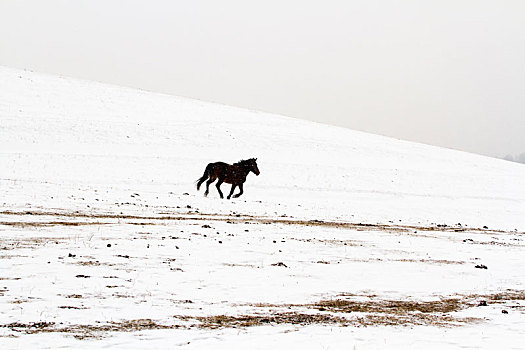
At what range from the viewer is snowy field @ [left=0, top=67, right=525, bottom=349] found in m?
6.85

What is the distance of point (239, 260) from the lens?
41.2 ft

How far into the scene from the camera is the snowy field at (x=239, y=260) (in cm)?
685

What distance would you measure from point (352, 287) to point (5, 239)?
7577mm

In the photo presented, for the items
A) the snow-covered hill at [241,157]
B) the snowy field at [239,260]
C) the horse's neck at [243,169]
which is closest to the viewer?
the snowy field at [239,260]

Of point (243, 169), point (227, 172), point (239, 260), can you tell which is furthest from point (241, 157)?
point (239, 260)

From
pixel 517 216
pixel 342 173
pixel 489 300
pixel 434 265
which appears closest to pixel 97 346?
pixel 489 300

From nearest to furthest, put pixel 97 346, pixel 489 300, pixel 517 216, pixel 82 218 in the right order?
pixel 97 346, pixel 489 300, pixel 82 218, pixel 517 216

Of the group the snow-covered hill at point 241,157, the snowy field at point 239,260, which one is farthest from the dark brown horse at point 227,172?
the snow-covered hill at point 241,157

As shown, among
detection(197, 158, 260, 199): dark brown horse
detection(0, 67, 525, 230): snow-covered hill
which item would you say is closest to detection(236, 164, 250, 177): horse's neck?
detection(197, 158, 260, 199): dark brown horse

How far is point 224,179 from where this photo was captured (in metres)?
31.6

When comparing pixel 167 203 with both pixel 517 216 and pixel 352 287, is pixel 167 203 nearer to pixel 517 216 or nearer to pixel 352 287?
pixel 352 287

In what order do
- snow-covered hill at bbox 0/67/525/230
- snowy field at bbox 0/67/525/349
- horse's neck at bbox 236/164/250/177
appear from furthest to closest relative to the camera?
snow-covered hill at bbox 0/67/525/230
horse's neck at bbox 236/164/250/177
snowy field at bbox 0/67/525/349

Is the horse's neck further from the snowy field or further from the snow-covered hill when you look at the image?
the snow-covered hill

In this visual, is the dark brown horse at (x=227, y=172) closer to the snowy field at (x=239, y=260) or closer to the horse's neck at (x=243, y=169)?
the horse's neck at (x=243, y=169)
